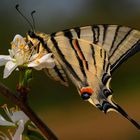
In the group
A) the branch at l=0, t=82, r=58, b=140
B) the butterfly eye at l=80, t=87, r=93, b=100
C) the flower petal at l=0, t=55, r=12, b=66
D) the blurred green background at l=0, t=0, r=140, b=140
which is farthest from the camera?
the blurred green background at l=0, t=0, r=140, b=140

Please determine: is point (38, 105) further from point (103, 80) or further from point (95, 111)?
point (103, 80)

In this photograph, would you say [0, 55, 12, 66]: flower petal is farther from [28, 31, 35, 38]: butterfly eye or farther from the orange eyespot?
the orange eyespot

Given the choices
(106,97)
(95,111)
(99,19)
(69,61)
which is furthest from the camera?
(99,19)

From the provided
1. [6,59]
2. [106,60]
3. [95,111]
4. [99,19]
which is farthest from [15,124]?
[99,19]

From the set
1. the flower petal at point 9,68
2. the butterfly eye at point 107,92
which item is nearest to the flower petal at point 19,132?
the flower petal at point 9,68

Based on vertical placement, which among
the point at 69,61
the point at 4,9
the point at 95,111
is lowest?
the point at 95,111

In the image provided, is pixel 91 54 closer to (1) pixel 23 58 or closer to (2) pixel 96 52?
(2) pixel 96 52

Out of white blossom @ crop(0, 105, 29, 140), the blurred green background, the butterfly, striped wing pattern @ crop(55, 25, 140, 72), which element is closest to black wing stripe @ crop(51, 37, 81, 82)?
the butterfly
